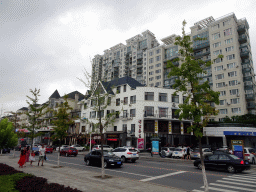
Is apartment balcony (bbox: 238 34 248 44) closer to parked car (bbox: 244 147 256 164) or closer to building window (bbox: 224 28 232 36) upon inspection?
building window (bbox: 224 28 232 36)

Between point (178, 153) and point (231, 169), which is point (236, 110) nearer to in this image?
point (178, 153)

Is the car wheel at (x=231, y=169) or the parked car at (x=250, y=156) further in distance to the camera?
the parked car at (x=250, y=156)

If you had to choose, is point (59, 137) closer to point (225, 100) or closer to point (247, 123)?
point (247, 123)

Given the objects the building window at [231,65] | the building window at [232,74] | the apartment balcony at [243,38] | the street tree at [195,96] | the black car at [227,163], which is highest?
the apartment balcony at [243,38]

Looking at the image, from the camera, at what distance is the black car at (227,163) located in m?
14.5

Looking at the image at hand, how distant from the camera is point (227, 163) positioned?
48.8ft

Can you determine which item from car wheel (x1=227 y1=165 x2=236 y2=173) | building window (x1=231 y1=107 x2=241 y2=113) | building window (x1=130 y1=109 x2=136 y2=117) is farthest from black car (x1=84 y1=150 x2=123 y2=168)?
building window (x1=231 y1=107 x2=241 y2=113)

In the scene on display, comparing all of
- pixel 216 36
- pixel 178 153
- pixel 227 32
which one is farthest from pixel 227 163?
pixel 216 36

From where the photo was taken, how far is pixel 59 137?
18609 mm

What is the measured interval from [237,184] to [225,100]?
4706cm

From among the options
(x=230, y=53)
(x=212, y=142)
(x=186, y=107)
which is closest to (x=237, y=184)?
(x=186, y=107)

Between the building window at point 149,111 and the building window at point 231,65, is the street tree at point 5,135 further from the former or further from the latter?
the building window at point 231,65

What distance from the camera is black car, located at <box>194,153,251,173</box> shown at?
14.5 meters

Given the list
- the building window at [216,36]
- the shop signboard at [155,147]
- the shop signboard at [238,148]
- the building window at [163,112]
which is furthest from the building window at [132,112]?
the building window at [216,36]
